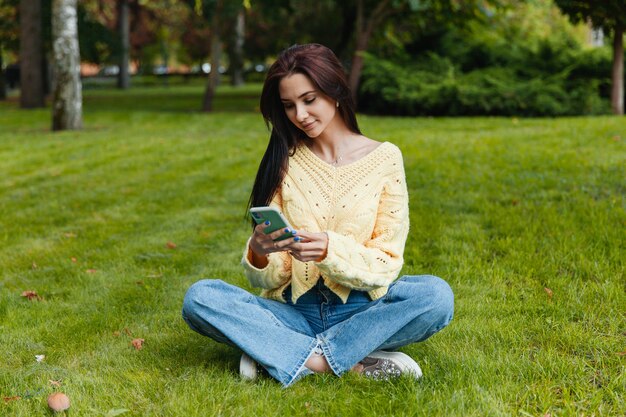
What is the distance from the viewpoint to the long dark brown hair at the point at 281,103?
308 cm

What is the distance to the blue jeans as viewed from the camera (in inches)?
121

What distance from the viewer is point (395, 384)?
310 centimetres

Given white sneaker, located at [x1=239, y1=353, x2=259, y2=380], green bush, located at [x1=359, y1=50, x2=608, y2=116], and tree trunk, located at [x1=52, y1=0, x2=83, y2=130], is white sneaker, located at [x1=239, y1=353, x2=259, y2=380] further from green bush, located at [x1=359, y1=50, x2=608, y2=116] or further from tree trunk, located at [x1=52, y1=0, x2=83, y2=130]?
green bush, located at [x1=359, y1=50, x2=608, y2=116]

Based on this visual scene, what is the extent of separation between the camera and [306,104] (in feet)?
10.3

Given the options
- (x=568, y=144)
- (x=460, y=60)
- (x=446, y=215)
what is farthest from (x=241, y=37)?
(x=446, y=215)

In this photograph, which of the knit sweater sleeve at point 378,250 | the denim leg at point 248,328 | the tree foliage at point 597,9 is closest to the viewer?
the knit sweater sleeve at point 378,250

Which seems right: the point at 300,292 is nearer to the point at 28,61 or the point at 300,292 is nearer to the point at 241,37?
the point at 28,61

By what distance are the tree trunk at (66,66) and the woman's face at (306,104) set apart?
1018 centimetres

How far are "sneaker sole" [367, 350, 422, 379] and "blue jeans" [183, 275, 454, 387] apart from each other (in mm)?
45

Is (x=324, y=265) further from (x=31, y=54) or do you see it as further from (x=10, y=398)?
(x=31, y=54)

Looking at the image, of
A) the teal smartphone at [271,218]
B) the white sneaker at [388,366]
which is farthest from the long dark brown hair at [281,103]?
the white sneaker at [388,366]

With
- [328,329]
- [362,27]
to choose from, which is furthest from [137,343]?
[362,27]

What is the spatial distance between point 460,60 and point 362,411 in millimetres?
14046

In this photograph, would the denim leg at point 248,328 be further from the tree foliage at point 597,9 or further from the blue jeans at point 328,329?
the tree foliage at point 597,9
